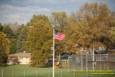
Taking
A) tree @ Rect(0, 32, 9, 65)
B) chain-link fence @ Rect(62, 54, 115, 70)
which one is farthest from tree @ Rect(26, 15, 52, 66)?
chain-link fence @ Rect(62, 54, 115, 70)

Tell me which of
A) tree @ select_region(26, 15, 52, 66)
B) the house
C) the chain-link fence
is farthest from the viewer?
the house

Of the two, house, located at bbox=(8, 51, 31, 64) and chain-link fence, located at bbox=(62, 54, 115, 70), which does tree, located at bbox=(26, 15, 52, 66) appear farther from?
house, located at bbox=(8, 51, 31, 64)

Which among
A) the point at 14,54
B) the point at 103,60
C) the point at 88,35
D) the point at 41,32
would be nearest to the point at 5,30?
the point at 14,54

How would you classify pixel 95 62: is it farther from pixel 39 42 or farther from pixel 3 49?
pixel 3 49

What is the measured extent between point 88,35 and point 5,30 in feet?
41.0

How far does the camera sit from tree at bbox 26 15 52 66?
33.2m

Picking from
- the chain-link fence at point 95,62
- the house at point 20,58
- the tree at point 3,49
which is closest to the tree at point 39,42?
the tree at point 3,49

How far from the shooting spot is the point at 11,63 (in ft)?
130

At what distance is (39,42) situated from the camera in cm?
3378

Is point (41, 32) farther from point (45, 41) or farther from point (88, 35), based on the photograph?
point (88, 35)

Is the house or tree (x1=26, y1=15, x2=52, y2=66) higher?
tree (x1=26, y1=15, x2=52, y2=66)

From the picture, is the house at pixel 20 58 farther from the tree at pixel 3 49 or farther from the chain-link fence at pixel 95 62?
the chain-link fence at pixel 95 62

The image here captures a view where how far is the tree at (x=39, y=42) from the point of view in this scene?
33188 millimetres

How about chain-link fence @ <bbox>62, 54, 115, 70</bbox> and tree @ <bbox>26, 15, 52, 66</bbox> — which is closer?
chain-link fence @ <bbox>62, 54, 115, 70</bbox>
